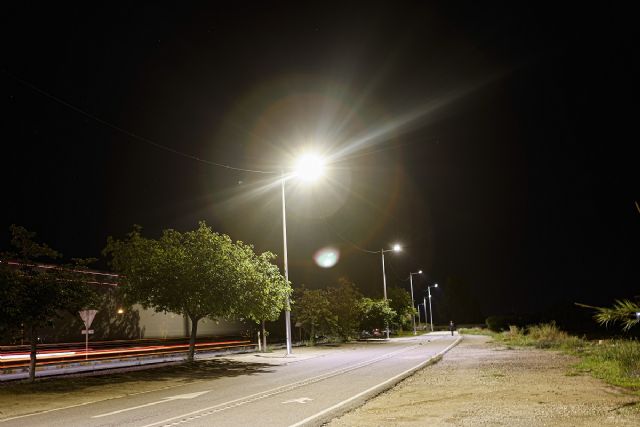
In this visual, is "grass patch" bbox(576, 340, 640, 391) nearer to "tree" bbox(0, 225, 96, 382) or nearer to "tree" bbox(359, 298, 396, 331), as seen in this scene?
"tree" bbox(0, 225, 96, 382)

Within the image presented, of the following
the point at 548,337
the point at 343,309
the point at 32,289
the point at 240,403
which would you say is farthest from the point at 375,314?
the point at 240,403

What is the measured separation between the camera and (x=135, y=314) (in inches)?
1519

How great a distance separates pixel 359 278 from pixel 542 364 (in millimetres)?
87746

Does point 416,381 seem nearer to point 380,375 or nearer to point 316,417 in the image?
point 380,375

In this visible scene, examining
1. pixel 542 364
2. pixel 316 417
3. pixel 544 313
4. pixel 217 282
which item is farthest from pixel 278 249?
pixel 316 417

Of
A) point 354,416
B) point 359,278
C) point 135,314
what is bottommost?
point 354,416

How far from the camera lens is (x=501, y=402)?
10.2 meters

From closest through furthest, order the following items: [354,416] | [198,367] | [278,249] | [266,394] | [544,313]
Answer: [354,416] < [266,394] < [198,367] < [278,249] < [544,313]

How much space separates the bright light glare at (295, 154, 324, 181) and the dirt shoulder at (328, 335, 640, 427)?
12.5 metres

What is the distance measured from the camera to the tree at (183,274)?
77.3 feet

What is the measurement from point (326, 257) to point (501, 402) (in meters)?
78.2

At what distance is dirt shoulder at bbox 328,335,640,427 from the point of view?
8477 mm

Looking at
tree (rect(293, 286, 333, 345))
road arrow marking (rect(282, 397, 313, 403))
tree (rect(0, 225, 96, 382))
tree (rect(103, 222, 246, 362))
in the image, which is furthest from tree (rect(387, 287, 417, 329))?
road arrow marking (rect(282, 397, 313, 403))

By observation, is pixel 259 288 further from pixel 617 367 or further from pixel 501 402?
pixel 501 402
